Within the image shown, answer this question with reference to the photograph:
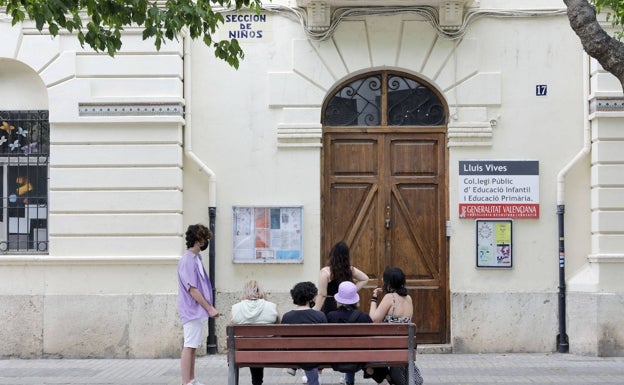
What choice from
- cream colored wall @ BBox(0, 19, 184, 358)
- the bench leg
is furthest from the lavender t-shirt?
cream colored wall @ BBox(0, 19, 184, 358)

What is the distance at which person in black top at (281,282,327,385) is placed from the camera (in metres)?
9.82

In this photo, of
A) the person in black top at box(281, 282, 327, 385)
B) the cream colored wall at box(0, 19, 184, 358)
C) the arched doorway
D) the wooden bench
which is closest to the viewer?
the wooden bench

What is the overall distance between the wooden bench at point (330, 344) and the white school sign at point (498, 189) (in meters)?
4.94

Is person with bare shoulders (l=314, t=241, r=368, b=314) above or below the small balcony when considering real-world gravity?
below

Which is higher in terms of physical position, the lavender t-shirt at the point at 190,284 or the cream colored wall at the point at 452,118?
the cream colored wall at the point at 452,118

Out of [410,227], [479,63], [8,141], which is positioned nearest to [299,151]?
[410,227]

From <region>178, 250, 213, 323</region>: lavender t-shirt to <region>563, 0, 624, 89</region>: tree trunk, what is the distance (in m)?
4.56

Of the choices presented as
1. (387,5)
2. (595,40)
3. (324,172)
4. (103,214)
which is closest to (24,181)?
(103,214)

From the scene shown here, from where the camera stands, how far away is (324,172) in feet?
46.4

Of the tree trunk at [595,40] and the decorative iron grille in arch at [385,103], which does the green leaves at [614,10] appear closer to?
the tree trunk at [595,40]

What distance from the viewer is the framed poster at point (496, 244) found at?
13812 mm

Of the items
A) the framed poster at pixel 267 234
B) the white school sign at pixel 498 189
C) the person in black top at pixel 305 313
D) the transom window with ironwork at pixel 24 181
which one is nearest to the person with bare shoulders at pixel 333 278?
the person in black top at pixel 305 313

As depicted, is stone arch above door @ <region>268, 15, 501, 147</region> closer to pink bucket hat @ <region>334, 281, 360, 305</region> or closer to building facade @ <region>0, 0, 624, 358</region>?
building facade @ <region>0, 0, 624, 358</region>

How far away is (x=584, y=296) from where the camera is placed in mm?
13508
